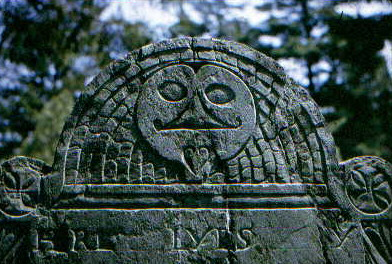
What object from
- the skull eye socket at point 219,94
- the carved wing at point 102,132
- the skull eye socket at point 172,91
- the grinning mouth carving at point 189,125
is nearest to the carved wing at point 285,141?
the skull eye socket at point 219,94

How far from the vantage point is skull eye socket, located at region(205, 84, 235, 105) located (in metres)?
2.72

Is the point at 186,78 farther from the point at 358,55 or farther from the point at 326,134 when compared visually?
the point at 358,55

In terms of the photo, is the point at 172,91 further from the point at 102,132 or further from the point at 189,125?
the point at 102,132

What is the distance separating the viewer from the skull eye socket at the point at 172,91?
106 inches

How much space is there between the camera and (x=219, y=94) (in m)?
2.73

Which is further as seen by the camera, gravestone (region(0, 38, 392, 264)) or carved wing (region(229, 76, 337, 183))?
carved wing (region(229, 76, 337, 183))

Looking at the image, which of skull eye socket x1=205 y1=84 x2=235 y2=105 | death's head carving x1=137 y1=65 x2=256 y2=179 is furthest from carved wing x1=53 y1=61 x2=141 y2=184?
skull eye socket x1=205 y1=84 x2=235 y2=105

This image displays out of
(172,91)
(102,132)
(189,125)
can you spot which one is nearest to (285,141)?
(189,125)

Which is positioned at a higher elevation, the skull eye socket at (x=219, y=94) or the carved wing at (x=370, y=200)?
the skull eye socket at (x=219, y=94)

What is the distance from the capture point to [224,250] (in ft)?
8.11

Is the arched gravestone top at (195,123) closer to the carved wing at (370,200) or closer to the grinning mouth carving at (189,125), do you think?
the grinning mouth carving at (189,125)

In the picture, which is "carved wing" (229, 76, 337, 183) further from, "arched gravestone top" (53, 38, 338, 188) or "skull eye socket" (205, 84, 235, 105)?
"skull eye socket" (205, 84, 235, 105)

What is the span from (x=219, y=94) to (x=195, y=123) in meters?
0.28

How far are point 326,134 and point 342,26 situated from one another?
618cm
